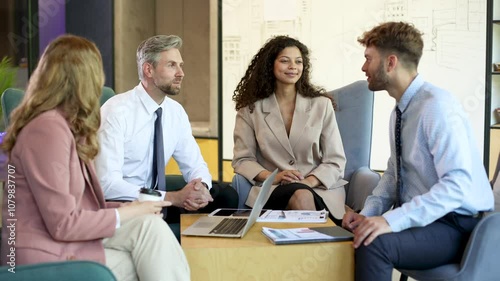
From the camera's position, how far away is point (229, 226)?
96.7 inches

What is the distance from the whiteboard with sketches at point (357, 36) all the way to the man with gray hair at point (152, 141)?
219 cm

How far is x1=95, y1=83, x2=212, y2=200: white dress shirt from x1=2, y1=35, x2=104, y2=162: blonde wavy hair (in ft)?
3.22

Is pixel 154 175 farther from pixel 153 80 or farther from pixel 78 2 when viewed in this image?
pixel 78 2

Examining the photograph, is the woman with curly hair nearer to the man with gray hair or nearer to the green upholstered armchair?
the man with gray hair

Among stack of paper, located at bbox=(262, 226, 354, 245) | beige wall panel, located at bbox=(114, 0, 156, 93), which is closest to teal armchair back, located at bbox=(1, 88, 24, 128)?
stack of paper, located at bbox=(262, 226, 354, 245)

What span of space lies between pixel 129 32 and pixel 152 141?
3100mm

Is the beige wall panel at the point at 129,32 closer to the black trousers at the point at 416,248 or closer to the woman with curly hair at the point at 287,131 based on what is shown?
the woman with curly hair at the point at 287,131

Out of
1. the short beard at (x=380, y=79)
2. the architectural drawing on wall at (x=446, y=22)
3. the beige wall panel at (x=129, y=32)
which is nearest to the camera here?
the short beard at (x=380, y=79)

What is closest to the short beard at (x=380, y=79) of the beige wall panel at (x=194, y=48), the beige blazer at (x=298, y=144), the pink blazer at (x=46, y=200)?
the beige blazer at (x=298, y=144)

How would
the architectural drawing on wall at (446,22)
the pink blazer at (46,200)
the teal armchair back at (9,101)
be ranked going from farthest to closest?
the architectural drawing on wall at (446,22)
the teal armchair back at (9,101)
the pink blazer at (46,200)

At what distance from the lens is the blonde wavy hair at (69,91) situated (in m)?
1.79

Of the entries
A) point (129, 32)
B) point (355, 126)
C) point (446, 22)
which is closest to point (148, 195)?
point (355, 126)

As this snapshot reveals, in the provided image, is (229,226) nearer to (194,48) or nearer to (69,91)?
(69,91)

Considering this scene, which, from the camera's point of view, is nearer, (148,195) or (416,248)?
(148,195)
